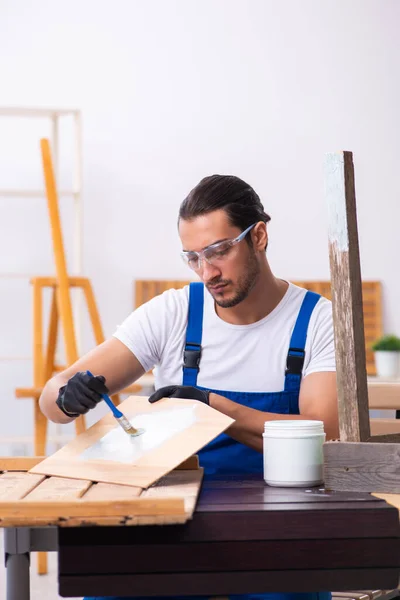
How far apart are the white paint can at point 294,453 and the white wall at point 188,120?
137 inches

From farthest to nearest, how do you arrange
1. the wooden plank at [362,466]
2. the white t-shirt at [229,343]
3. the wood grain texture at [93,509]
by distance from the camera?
the white t-shirt at [229,343], the wooden plank at [362,466], the wood grain texture at [93,509]

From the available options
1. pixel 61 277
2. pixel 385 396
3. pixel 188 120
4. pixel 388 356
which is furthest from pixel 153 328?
pixel 188 120

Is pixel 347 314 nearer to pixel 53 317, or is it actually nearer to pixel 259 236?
pixel 259 236

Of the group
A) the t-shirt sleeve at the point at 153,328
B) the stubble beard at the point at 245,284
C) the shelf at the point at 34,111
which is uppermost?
the shelf at the point at 34,111

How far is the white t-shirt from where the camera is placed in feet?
6.77

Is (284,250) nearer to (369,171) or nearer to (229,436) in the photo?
(369,171)

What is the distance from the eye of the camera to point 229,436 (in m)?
1.95

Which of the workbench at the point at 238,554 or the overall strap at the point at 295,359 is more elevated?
the overall strap at the point at 295,359

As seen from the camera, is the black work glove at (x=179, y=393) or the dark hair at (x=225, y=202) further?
the dark hair at (x=225, y=202)

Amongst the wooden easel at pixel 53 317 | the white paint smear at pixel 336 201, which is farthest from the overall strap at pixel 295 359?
the wooden easel at pixel 53 317

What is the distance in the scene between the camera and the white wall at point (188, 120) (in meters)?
4.88

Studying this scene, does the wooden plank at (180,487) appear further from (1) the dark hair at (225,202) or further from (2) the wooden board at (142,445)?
(1) the dark hair at (225,202)

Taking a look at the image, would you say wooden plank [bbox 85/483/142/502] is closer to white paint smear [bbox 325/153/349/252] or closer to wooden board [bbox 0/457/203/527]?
wooden board [bbox 0/457/203/527]

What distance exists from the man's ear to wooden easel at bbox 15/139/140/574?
1.65 m
